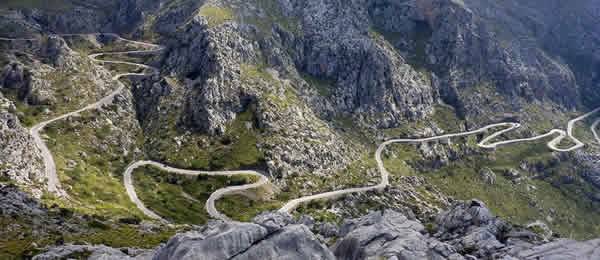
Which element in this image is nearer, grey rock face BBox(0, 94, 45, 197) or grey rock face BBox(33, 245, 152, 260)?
grey rock face BBox(33, 245, 152, 260)

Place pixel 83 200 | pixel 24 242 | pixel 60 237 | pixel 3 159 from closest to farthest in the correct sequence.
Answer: pixel 24 242 → pixel 60 237 → pixel 3 159 → pixel 83 200

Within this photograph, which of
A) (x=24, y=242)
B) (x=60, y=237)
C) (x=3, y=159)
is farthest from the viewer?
(x=3, y=159)

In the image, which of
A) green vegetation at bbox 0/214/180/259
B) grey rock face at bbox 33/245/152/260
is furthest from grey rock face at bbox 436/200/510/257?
green vegetation at bbox 0/214/180/259

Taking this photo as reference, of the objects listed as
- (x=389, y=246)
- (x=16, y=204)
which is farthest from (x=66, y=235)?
(x=389, y=246)

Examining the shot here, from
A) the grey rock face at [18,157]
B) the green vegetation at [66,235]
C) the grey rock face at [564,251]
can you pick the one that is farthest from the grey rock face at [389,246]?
the grey rock face at [18,157]

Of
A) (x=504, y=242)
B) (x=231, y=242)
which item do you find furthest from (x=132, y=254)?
(x=504, y=242)

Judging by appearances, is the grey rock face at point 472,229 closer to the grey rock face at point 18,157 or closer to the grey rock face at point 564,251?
the grey rock face at point 564,251

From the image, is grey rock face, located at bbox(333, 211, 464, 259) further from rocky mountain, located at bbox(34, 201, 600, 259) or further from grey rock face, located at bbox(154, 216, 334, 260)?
grey rock face, located at bbox(154, 216, 334, 260)

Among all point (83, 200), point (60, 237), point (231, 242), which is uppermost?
point (231, 242)

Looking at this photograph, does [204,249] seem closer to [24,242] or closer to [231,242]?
[231,242]

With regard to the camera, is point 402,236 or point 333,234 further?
point 333,234

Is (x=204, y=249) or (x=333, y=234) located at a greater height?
(x=204, y=249)
